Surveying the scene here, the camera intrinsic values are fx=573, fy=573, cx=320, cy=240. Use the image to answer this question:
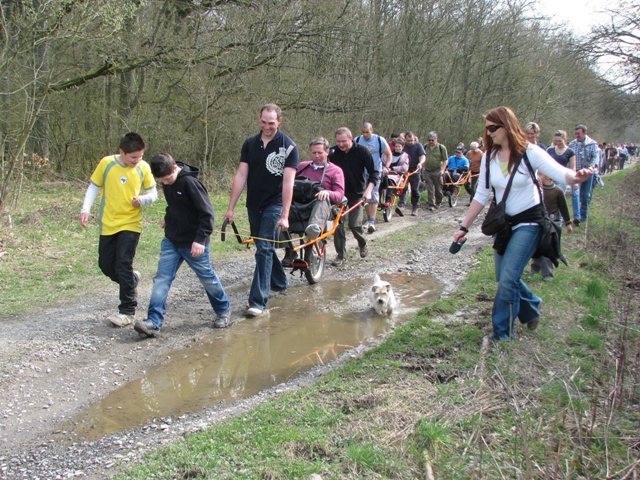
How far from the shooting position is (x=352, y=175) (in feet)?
31.2

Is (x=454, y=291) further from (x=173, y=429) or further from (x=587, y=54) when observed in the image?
(x=587, y=54)

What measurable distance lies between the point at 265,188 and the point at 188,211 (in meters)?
1.09

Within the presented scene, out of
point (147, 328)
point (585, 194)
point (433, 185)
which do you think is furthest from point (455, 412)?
point (433, 185)

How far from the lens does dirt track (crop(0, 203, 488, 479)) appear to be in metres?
3.58

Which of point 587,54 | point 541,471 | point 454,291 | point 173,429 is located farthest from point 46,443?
point 587,54

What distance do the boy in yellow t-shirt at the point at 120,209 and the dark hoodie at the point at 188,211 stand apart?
1.21 ft

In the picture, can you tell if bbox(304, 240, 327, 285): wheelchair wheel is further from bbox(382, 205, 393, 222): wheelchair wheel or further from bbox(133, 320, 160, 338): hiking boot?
bbox(382, 205, 393, 222): wheelchair wheel

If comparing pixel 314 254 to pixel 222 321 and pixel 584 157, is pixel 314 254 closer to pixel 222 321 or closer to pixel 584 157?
pixel 222 321

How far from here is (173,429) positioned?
3.94 metres

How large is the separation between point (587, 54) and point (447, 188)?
1226 cm

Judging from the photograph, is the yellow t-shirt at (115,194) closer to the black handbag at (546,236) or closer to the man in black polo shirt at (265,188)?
the man in black polo shirt at (265,188)

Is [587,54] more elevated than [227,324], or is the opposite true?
[587,54]

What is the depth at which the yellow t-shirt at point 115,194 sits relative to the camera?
19.4 ft

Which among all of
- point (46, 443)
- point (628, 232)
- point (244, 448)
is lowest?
point (46, 443)
